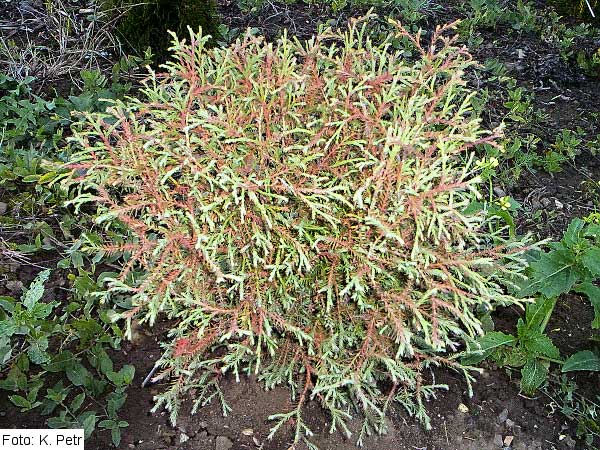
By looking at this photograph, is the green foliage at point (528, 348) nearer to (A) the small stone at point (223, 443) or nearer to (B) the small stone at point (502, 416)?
(B) the small stone at point (502, 416)

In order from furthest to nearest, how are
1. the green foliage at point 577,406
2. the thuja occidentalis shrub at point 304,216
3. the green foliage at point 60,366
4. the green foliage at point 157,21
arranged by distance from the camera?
the green foliage at point 157,21 < the green foliage at point 577,406 < the green foliage at point 60,366 < the thuja occidentalis shrub at point 304,216

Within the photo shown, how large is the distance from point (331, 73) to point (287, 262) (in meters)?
0.77

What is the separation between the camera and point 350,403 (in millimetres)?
2451

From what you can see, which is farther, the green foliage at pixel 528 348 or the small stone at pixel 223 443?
the green foliage at pixel 528 348

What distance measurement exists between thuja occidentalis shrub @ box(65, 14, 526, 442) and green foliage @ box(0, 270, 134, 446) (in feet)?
0.86

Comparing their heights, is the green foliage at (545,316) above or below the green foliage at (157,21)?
below

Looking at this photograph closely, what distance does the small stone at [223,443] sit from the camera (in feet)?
7.72

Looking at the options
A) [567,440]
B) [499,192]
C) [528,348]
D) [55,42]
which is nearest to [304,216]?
[528,348]

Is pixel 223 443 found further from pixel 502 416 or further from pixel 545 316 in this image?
pixel 545 316

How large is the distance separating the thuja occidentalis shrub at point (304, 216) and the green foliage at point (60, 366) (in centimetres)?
26

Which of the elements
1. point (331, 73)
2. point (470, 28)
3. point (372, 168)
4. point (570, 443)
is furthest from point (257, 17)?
point (570, 443)

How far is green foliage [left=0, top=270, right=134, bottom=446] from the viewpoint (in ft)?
7.68

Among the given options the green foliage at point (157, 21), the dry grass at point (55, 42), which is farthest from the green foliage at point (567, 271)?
the dry grass at point (55, 42)

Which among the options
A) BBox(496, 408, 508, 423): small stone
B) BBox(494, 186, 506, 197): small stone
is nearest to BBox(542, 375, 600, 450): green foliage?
BBox(496, 408, 508, 423): small stone
